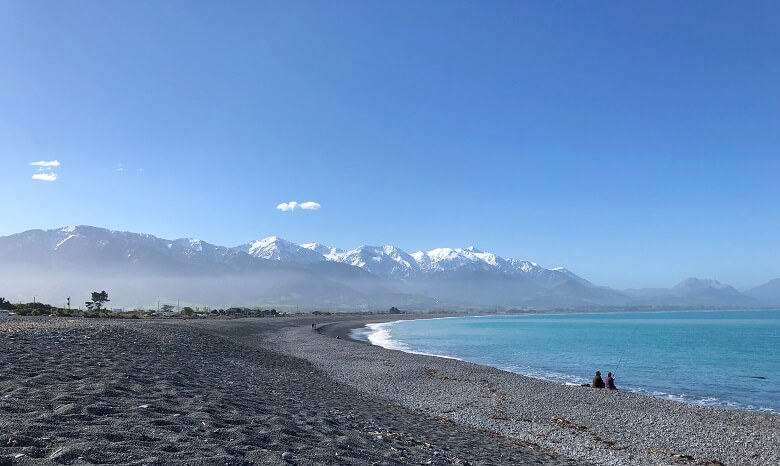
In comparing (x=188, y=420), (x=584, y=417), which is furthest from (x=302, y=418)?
(x=584, y=417)

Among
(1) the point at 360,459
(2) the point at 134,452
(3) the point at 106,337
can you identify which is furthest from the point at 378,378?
(2) the point at 134,452

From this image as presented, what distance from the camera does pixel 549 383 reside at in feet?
86.7

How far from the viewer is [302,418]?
36.7ft

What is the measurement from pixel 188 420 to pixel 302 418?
3.04m

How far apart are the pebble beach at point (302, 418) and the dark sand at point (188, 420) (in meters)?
0.04

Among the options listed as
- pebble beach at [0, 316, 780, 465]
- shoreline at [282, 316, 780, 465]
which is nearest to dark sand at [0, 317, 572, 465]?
pebble beach at [0, 316, 780, 465]

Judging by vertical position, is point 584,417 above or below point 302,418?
below

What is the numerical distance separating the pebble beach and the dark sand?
0.04m

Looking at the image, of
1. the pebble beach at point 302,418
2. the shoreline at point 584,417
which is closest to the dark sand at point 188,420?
the pebble beach at point 302,418

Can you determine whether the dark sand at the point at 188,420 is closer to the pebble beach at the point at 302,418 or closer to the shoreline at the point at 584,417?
the pebble beach at the point at 302,418

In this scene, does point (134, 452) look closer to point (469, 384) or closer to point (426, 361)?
point (469, 384)

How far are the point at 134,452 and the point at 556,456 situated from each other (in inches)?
387

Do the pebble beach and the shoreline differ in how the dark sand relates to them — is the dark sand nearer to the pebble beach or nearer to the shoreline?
the pebble beach

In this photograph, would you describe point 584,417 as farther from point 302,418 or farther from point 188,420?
point 188,420
